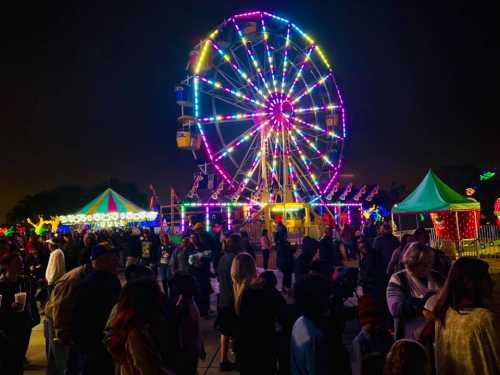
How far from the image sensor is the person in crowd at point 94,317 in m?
3.38

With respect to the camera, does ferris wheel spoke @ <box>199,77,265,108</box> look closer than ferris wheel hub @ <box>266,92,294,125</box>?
Yes

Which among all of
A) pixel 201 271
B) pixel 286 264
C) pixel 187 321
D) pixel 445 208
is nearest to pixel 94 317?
pixel 187 321

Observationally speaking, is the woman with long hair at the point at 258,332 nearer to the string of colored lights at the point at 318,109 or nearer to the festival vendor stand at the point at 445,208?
the festival vendor stand at the point at 445,208

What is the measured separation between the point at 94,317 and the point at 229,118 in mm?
17612

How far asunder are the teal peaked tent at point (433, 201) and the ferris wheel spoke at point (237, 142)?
28.9 ft

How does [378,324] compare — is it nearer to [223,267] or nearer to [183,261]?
[223,267]

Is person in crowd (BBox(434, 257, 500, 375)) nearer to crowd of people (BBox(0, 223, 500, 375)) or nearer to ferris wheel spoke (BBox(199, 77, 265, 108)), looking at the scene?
crowd of people (BBox(0, 223, 500, 375))

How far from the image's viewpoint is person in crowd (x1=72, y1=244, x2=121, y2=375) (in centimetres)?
338

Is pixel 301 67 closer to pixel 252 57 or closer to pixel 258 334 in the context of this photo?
pixel 252 57

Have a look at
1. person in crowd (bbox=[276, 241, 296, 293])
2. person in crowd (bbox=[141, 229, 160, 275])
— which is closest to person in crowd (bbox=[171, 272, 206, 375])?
person in crowd (bbox=[276, 241, 296, 293])

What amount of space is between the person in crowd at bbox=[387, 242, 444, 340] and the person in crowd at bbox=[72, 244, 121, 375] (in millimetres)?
2274

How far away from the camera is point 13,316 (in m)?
4.25

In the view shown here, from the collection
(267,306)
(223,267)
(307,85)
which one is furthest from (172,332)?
(307,85)

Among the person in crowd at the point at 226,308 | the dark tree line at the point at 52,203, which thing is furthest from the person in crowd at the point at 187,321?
the dark tree line at the point at 52,203
